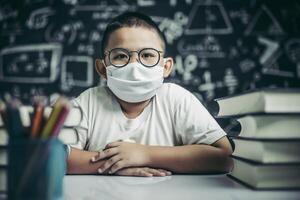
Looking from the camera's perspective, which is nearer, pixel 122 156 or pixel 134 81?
pixel 122 156

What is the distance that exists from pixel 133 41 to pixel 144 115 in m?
0.24

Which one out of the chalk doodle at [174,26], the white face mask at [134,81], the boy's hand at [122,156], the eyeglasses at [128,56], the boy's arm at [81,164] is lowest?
the boy's arm at [81,164]

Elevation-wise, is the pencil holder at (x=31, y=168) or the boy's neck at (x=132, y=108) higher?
the pencil holder at (x=31, y=168)

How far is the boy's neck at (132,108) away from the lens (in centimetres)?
117

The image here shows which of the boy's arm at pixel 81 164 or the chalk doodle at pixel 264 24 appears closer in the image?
the boy's arm at pixel 81 164

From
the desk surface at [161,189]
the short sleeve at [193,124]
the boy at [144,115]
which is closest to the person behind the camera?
the desk surface at [161,189]

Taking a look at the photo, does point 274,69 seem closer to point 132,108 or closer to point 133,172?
point 132,108

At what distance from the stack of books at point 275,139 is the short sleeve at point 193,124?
38cm

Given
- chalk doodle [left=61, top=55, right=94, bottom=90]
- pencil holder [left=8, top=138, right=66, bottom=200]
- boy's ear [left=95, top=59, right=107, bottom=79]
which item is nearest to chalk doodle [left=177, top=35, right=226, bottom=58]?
chalk doodle [left=61, top=55, right=94, bottom=90]

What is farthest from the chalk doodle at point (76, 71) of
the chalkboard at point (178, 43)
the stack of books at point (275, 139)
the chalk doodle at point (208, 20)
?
the stack of books at point (275, 139)

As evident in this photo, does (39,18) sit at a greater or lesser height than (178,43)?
greater

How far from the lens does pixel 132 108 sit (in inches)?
46.5

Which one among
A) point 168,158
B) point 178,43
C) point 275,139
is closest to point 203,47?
point 178,43

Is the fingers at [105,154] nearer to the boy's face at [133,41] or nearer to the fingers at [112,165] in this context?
the fingers at [112,165]
